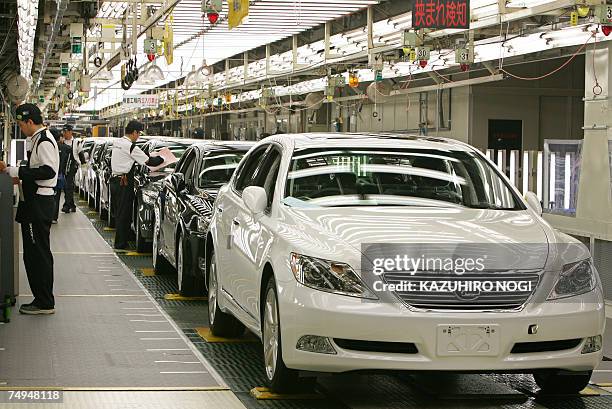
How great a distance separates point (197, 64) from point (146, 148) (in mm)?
20559

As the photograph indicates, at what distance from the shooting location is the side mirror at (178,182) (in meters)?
11.0

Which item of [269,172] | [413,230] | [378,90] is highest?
[378,90]

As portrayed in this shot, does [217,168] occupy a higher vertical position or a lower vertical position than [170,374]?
higher

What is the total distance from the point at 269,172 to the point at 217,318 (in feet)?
4.77

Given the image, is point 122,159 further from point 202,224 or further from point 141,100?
point 141,100

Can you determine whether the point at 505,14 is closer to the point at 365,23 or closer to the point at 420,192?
the point at 365,23

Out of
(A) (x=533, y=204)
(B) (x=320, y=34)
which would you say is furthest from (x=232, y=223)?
(B) (x=320, y=34)

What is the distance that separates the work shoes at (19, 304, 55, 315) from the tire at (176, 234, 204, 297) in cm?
137

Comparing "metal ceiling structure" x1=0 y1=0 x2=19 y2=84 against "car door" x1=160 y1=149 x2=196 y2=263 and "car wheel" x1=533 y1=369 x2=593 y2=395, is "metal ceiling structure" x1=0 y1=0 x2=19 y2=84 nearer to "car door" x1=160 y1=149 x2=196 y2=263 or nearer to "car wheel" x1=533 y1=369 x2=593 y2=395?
"car door" x1=160 y1=149 x2=196 y2=263

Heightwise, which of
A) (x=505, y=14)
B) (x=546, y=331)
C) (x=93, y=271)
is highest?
(x=505, y=14)

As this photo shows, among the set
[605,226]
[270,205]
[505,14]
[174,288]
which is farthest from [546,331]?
[505,14]

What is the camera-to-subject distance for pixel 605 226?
10.7m

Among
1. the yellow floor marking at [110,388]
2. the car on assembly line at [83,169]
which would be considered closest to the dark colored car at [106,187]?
the car on assembly line at [83,169]

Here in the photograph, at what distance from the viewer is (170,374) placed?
22.7 ft
